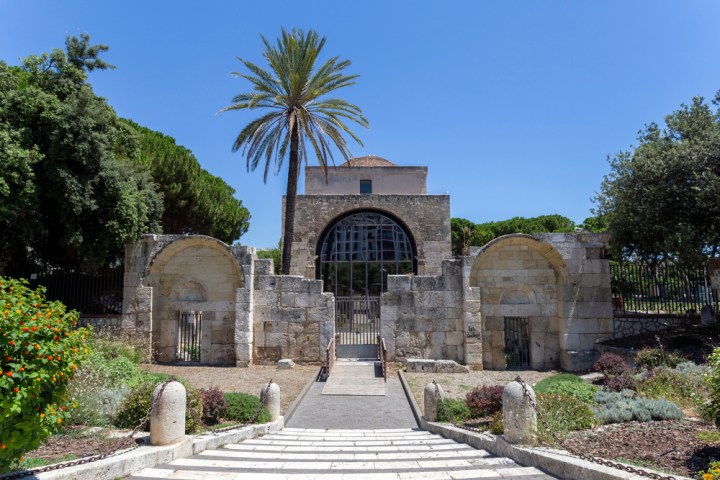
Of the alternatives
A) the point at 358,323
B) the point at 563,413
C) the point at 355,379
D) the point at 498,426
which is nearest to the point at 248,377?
the point at 355,379

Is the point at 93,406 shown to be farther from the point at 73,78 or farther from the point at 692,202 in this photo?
the point at 692,202

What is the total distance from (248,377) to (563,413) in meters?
9.27

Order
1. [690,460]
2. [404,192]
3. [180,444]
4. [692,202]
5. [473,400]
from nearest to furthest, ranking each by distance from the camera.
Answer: [690,460] → [180,444] → [473,400] → [692,202] → [404,192]

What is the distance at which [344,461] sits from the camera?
6344mm

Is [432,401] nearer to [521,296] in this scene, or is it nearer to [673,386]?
[673,386]

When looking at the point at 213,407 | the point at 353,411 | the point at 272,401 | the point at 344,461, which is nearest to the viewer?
the point at 344,461

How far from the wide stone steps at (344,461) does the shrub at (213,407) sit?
47.3 inches

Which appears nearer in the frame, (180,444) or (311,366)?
(180,444)

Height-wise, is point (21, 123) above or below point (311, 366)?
above

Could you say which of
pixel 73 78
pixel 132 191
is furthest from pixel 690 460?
pixel 73 78

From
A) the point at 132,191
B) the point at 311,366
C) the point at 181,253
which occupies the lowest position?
the point at 311,366

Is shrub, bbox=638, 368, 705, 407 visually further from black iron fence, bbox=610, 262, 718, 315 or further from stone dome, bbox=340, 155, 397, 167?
stone dome, bbox=340, 155, 397, 167

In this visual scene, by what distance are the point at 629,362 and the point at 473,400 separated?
7.40 m

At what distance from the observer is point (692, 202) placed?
48.4 feet
